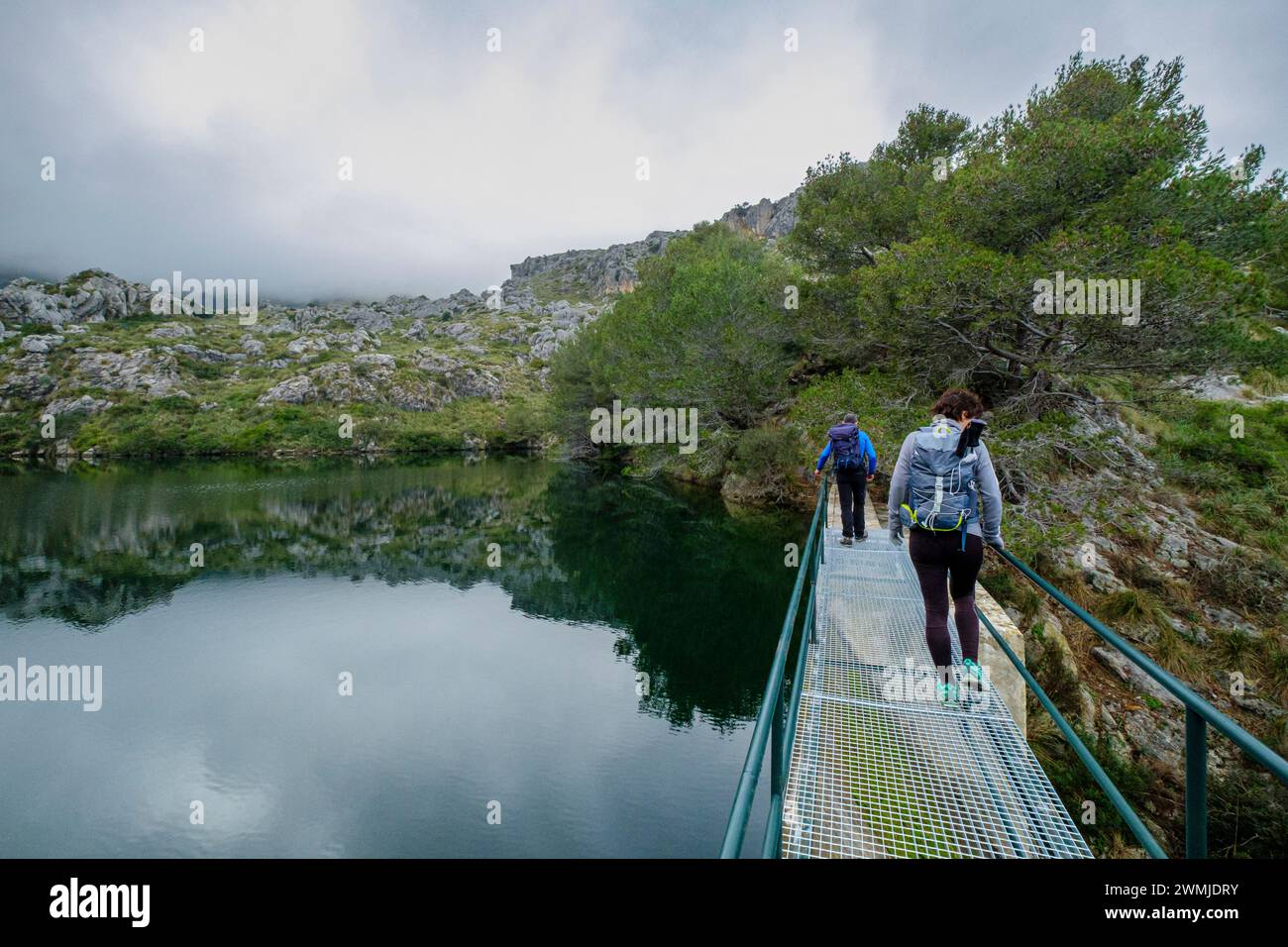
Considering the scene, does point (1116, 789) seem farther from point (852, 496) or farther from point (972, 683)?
point (852, 496)

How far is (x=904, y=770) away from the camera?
4254 millimetres

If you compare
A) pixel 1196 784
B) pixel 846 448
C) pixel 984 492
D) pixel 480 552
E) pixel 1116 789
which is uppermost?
pixel 846 448

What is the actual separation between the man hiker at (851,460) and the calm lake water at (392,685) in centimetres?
413

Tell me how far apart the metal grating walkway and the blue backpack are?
126 inches

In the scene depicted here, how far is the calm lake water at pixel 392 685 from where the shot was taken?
8.01 m

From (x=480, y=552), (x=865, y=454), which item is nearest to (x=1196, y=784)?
(x=865, y=454)

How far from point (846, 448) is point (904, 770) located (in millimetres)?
5611

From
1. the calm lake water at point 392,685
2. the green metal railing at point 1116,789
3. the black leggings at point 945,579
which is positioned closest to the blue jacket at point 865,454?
the black leggings at point 945,579

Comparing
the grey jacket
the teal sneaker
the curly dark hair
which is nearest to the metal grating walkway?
the teal sneaker

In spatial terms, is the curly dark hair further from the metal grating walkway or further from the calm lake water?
the calm lake water

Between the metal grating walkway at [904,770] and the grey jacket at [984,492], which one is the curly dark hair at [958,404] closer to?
the grey jacket at [984,492]

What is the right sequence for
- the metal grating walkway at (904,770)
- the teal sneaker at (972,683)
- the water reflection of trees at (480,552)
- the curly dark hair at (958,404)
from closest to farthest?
the metal grating walkway at (904,770)
the curly dark hair at (958,404)
the teal sneaker at (972,683)
the water reflection of trees at (480,552)
